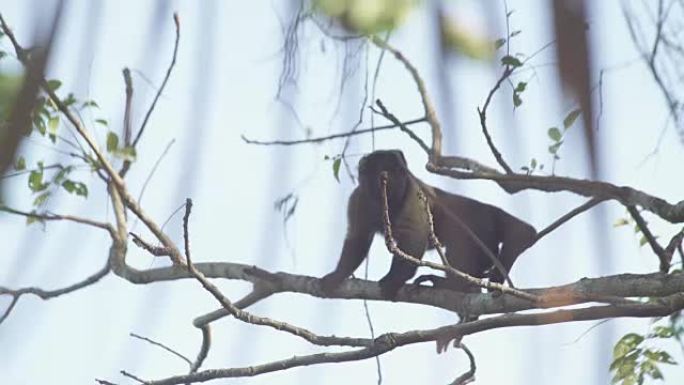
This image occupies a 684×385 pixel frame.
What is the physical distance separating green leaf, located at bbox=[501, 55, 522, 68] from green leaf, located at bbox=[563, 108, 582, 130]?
0.11 ft

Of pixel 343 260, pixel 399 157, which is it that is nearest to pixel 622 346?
pixel 343 260

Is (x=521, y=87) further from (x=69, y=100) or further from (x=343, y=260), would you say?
(x=343, y=260)

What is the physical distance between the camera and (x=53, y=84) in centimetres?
37

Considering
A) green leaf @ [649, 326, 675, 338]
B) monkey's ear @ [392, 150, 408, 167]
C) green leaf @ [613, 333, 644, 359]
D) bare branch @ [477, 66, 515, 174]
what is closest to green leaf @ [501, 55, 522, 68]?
bare branch @ [477, 66, 515, 174]

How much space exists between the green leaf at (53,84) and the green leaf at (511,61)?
0.15 metres

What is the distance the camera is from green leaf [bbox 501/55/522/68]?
385 mm

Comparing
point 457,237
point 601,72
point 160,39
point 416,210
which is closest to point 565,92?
point 601,72

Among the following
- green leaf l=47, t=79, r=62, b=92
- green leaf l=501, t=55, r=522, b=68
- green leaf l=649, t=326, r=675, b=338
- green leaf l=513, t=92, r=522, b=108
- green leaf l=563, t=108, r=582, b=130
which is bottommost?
green leaf l=563, t=108, r=582, b=130

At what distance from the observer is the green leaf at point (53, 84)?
36 cm

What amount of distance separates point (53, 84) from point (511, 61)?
163 millimetres

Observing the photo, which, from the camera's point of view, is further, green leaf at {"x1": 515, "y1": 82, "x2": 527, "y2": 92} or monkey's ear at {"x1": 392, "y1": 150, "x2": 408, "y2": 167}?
monkey's ear at {"x1": 392, "y1": 150, "x2": 408, "y2": 167}

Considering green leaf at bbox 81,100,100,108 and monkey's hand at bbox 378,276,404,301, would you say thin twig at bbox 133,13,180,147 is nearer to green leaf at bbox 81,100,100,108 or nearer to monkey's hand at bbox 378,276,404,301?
green leaf at bbox 81,100,100,108

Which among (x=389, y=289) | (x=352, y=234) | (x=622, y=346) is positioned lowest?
(x=622, y=346)

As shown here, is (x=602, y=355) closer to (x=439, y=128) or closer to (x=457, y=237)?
(x=439, y=128)
